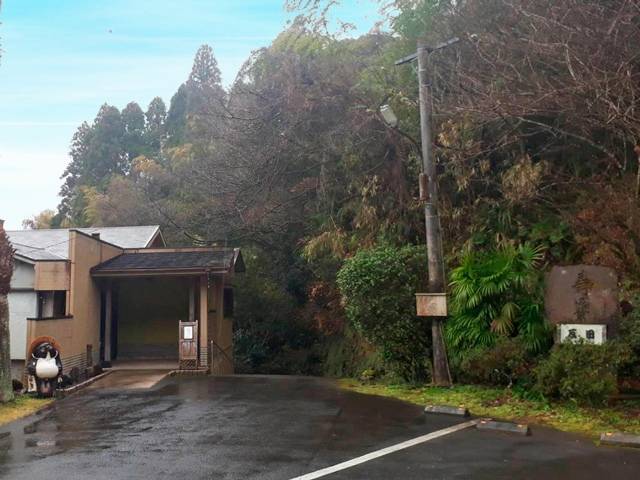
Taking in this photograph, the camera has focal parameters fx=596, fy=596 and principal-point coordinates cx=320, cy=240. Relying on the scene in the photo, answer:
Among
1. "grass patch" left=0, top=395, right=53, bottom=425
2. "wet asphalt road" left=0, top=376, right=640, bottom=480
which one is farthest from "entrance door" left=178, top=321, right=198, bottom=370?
"wet asphalt road" left=0, top=376, right=640, bottom=480

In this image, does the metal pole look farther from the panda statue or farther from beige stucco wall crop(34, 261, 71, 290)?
beige stucco wall crop(34, 261, 71, 290)

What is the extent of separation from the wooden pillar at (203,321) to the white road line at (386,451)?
31.7 feet

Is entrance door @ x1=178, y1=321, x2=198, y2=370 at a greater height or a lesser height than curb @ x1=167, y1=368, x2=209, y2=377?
greater

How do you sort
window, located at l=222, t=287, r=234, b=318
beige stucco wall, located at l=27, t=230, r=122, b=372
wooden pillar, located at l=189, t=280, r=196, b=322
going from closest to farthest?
beige stucco wall, located at l=27, t=230, r=122, b=372 < wooden pillar, located at l=189, t=280, r=196, b=322 < window, located at l=222, t=287, r=234, b=318

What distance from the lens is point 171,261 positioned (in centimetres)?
1794

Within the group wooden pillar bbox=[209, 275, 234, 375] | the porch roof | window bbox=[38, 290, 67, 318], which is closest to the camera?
window bbox=[38, 290, 67, 318]

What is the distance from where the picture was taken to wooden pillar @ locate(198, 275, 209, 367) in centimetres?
1647

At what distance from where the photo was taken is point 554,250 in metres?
11.4

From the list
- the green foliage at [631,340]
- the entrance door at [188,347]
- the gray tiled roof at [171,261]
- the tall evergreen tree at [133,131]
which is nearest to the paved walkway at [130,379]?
the entrance door at [188,347]

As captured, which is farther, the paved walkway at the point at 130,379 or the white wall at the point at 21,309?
the white wall at the point at 21,309

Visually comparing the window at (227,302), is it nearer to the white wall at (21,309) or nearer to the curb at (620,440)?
the white wall at (21,309)

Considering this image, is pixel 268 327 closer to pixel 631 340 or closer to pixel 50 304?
pixel 50 304

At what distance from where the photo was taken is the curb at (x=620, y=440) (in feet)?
22.6

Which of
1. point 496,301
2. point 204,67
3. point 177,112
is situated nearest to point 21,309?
point 496,301
